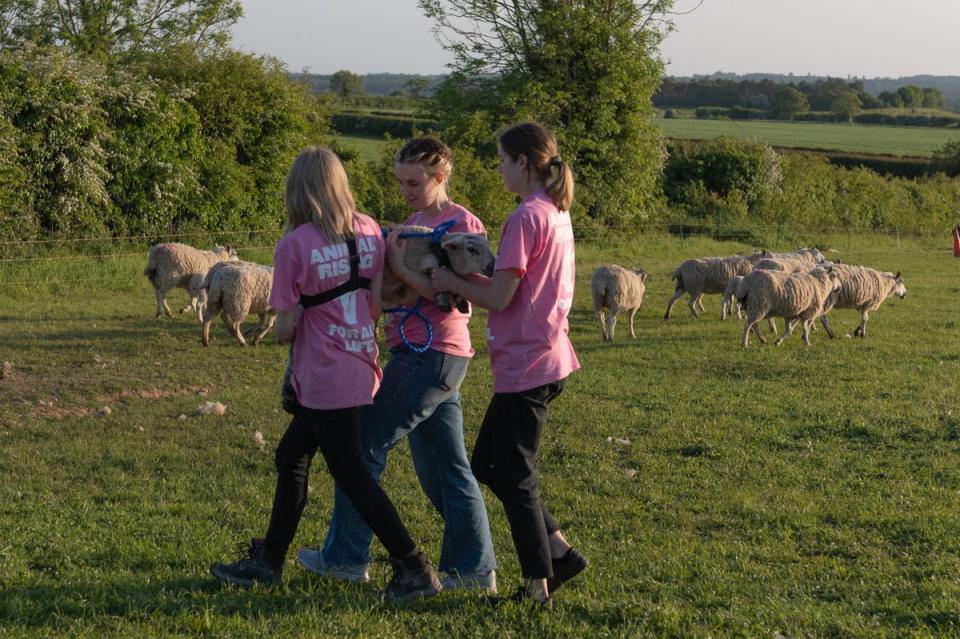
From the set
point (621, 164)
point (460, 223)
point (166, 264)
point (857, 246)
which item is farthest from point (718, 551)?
point (857, 246)

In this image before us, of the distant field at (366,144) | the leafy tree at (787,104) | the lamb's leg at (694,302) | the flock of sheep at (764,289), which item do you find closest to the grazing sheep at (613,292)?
the flock of sheep at (764,289)

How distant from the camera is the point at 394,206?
2597cm

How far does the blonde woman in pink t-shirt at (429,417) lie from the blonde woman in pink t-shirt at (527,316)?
0.26 metres

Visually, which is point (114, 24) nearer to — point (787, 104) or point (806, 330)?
point (806, 330)

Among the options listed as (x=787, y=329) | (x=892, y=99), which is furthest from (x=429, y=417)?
(x=892, y=99)

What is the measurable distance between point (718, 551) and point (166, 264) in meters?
12.5

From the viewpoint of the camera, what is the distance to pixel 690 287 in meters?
18.6

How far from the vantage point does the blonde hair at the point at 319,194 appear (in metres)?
4.61

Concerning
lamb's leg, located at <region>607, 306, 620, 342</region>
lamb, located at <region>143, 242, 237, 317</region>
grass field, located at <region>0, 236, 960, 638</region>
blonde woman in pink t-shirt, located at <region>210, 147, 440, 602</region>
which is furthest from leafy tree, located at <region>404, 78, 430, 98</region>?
blonde woman in pink t-shirt, located at <region>210, 147, 440, 602</region>

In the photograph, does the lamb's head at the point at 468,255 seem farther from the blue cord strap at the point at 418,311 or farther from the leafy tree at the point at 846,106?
the leafy tree at the point at 846,106

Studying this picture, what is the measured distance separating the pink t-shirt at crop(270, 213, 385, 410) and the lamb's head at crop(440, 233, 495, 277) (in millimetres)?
369

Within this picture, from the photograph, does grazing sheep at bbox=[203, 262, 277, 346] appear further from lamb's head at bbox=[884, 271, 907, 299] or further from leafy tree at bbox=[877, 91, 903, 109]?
leafy tree at bbox=[877, 91, 903, 109]

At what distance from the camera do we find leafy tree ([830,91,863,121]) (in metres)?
90.2

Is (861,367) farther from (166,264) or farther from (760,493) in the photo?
(166,264)
